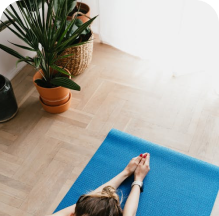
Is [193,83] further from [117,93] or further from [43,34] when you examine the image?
[43,34]

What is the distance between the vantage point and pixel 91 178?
196 cm

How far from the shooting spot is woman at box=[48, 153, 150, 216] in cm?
140

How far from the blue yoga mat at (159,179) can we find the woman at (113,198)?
0.20ft

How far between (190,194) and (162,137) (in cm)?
46

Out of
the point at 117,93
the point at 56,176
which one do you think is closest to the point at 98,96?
the point at 117,93

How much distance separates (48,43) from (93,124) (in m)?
0.68

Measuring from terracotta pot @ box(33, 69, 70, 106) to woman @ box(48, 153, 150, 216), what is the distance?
719 millimetres

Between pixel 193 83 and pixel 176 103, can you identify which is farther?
pixel 193 83

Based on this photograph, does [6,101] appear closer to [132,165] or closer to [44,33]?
[44,33]

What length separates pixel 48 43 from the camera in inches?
78.2

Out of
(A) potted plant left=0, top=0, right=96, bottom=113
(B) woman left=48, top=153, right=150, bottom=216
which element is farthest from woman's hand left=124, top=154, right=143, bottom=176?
(A) potted plant left=0, top=0, right=96, bottom=113

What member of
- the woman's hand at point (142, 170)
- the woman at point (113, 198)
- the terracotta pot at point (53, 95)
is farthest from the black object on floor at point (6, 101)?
the woman's hand at point (142, 170)

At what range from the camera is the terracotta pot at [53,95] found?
2.19 m

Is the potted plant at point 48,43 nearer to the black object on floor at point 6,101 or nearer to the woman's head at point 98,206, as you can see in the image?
the black object on floor at point 6,101
